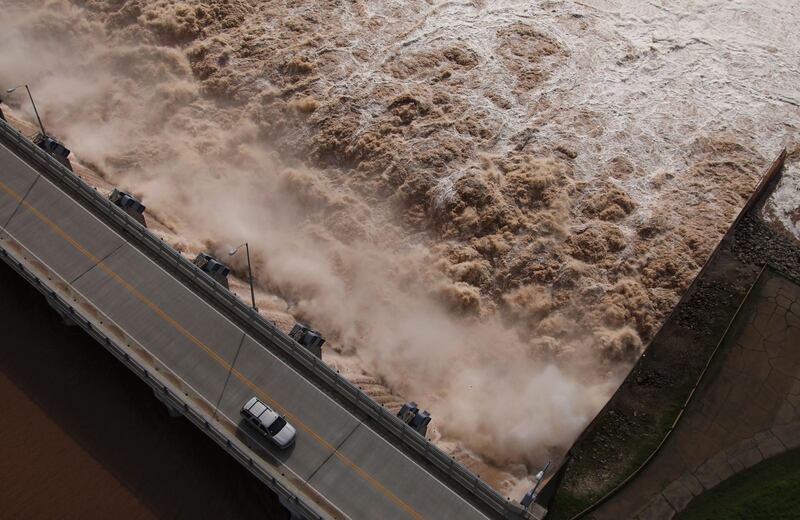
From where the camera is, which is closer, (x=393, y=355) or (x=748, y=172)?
(x=393, y=355)

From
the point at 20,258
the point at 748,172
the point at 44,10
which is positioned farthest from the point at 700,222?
the point at 44,10

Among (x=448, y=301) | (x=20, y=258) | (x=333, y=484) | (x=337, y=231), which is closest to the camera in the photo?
(x=333, y=484)

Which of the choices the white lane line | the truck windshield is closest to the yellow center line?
the truck windshield

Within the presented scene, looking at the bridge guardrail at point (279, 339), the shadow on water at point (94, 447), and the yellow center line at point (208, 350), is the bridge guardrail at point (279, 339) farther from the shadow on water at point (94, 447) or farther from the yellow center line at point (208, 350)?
the shadow on water at point (94, 447)

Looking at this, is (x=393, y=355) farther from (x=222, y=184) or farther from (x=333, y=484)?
(x=222, y=184)

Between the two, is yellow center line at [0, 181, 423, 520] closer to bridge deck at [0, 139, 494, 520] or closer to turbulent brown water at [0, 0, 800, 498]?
bridge deck at [0, 139, 494, 520]

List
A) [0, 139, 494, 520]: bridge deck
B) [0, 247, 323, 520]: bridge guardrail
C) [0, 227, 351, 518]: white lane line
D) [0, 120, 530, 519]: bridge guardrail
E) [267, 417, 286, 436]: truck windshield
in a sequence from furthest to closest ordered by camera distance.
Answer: [267, 417, 286, 436]: truck windshield < [0, 227, 351, 518]: white lane line < [0, 139, 494, 520]: bridge deck < [0, 120, 530, 519]: bridge guardrail < [0, 247, 323, 520]: bridge guardrail

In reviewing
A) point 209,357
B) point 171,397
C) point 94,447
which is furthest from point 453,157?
point 94,447
